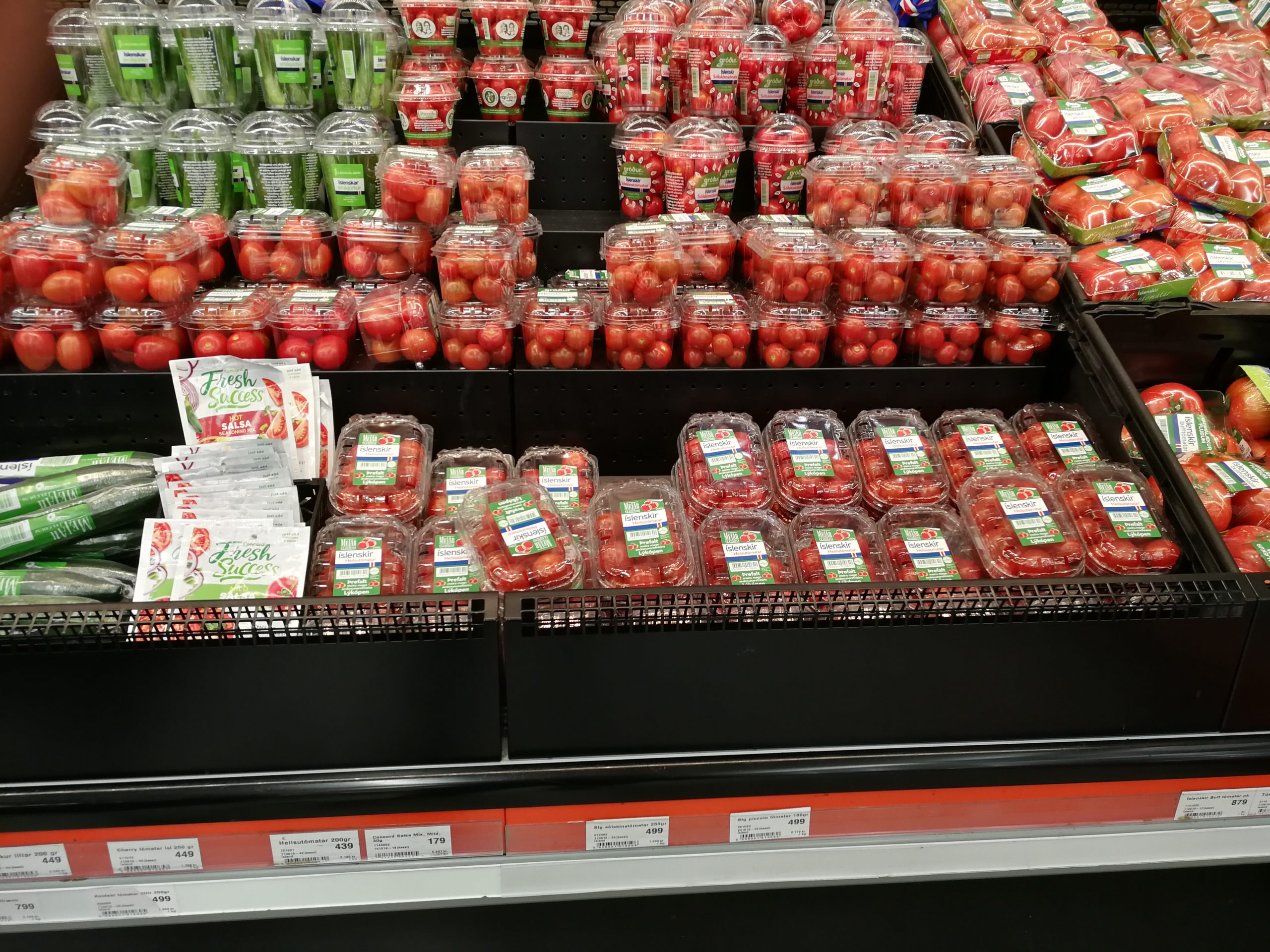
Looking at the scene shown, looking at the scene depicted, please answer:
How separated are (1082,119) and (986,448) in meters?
1.08

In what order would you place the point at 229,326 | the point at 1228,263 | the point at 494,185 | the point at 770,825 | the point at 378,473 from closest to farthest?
the point at 770,825 → the point at 378,473 → the point at 229,326 → the point at 494,185 → the point at 1228,263

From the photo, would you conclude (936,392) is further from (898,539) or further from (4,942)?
(4,942)

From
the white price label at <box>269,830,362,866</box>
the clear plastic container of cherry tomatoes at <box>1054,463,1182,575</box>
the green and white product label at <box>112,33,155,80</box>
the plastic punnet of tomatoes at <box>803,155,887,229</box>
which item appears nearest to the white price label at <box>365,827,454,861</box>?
the white price label at <box>269,830,362,866</box>

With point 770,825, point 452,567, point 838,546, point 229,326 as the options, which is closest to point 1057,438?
point 838,546

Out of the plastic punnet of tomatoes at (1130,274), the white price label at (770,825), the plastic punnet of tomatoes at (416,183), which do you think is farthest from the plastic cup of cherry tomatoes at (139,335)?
the plastic punnet of tomatoes at (1130,274)

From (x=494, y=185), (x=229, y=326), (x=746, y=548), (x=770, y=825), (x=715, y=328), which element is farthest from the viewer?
(x=494, y=185)

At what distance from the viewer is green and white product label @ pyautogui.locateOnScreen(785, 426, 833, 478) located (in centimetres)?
175

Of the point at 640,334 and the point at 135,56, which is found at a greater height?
the point at 135,56

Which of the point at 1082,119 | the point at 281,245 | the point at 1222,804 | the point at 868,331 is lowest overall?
the point at 1222,804

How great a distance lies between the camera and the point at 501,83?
2328 mm

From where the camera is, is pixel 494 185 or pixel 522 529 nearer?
pixel 522 529

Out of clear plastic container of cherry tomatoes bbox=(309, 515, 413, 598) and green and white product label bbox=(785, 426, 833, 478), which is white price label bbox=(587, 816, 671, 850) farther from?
green and white product label bbox=(785, 426, 833, 478)

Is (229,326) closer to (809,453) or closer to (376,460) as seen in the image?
(376,460)

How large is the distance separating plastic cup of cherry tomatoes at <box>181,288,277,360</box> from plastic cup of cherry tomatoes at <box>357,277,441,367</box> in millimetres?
192
